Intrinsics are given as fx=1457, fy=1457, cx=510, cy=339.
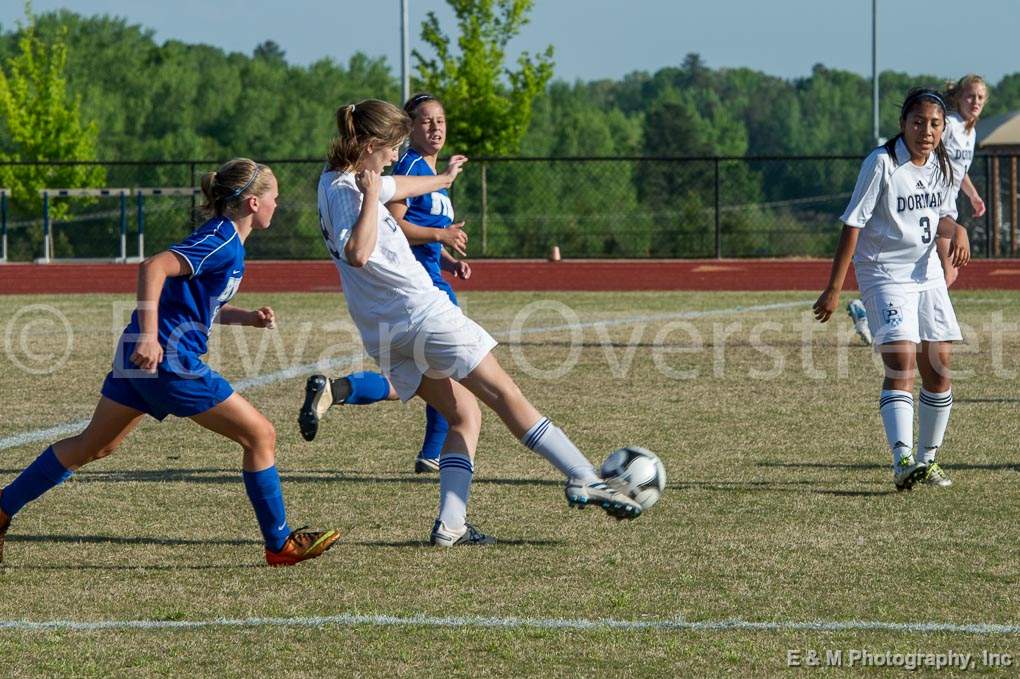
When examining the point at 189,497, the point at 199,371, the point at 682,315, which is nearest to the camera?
the point at 199,371

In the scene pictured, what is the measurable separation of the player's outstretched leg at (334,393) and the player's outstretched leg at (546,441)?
50.1 inches

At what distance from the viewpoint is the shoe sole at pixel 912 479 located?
22.3 ft

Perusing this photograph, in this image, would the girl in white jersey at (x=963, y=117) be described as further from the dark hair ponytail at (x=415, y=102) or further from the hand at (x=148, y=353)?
the hand at (x=148, y=353)

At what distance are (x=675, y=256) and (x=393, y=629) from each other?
92.4 ft

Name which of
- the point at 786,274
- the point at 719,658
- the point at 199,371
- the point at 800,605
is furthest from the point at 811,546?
the point at 786,274

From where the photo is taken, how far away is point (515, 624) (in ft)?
15.5

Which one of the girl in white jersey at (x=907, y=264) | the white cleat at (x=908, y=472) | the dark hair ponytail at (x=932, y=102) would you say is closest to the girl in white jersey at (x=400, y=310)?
the white cleat at (x=908, y=472)

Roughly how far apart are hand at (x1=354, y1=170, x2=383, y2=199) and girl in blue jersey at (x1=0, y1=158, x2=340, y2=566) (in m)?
0.33

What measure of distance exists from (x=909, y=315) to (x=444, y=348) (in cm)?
267

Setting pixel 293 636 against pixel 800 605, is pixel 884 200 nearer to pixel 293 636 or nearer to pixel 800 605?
pixel 800 605

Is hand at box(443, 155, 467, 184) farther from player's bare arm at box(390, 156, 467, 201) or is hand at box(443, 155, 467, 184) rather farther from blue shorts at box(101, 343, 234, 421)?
blue shorts at box(101, 343, 234, 421)

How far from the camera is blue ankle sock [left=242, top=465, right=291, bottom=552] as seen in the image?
550 centimetres

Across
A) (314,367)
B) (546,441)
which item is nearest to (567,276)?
(314,367)

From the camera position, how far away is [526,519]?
6426mm
